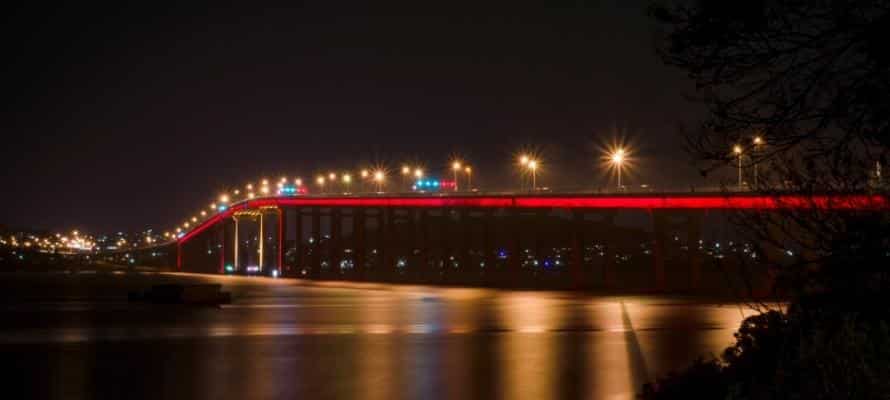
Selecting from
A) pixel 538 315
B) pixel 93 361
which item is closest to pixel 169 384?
pixel 93 361

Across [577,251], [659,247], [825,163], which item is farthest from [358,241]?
[825,163]

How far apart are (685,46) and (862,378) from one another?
424 centimetres

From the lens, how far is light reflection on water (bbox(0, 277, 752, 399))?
2100cm

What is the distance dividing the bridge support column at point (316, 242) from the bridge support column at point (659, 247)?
2423 inches

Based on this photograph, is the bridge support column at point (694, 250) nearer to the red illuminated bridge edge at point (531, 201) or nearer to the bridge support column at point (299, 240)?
the red illuminated bridge edge at point (531, 201)

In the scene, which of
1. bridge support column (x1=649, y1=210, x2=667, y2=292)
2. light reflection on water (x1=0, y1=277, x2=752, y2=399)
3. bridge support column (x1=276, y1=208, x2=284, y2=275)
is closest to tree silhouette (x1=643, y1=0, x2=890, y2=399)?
light reflection on water (x1=0, y1=277, x2=752, y2=399)

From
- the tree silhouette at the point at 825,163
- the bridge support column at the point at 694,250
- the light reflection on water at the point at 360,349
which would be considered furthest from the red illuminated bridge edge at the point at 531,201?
the tree silhouette at the point at 825,163

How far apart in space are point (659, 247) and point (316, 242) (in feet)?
227

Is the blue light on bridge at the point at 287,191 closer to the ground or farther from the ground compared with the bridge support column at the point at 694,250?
farther from the ground

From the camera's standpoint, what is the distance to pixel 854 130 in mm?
11719

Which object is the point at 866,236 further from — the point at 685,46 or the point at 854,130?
the point at 685,46

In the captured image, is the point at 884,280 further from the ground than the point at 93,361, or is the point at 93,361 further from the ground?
the point at 884,280

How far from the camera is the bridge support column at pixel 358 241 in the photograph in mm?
125450

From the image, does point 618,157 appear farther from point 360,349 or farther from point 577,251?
point 360,349
